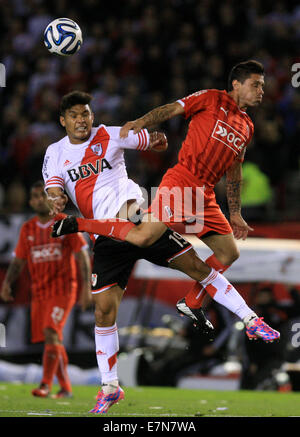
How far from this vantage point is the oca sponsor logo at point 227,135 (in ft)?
23.4

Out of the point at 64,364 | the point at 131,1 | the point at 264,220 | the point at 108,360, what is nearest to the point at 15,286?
the point at 64,364

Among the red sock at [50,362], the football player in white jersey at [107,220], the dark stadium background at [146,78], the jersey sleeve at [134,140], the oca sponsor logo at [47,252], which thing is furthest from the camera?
the dark stadium background at [146,78]

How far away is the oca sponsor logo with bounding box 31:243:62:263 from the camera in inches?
381

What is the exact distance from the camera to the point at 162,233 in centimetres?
698

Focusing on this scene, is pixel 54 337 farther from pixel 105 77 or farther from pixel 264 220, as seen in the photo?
pixel 105 77

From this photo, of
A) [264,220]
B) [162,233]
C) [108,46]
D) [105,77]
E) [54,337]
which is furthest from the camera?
[108,46]

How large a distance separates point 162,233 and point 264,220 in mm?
5371

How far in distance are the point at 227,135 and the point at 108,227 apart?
1366mm

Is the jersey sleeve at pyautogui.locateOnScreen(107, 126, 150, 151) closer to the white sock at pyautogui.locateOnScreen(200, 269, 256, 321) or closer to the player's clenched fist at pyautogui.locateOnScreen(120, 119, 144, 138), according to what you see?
the player's clenched fist at pyautogui.locateOnScreen(120, 119, 144, 138)

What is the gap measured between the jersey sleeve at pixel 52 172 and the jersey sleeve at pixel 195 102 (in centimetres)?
124

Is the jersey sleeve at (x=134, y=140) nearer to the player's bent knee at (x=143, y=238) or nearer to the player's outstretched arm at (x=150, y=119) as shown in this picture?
the player's outstretched arm at (x=150, y=119)

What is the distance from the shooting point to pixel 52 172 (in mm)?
7094
